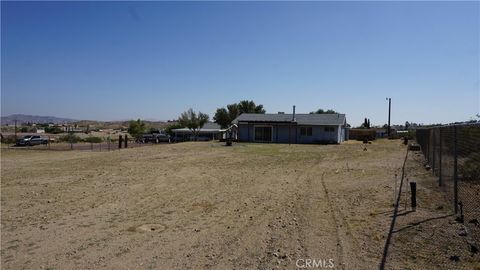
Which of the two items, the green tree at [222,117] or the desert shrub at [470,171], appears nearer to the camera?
the desert shrub at [470,171]

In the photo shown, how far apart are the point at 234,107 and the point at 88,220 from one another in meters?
77.0

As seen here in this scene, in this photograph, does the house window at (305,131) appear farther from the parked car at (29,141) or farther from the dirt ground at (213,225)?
the dirt ground at (213,225)

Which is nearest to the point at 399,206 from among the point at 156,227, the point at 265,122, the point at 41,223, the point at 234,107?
the point at 156,227

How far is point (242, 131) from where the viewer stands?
57.1 m

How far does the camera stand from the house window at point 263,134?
182ft

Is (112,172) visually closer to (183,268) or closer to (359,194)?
(359,194)

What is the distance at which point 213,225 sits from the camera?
8922 millimetres

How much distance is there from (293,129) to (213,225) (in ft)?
153

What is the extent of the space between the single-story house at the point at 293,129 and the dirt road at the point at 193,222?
37631mm

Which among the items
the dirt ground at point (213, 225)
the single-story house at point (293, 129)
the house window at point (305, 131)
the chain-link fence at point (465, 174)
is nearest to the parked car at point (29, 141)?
the single-story house at point (293, 129)

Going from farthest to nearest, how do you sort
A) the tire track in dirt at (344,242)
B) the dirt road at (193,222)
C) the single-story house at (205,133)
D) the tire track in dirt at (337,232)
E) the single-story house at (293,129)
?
the single-story house at (205,133) → the single-story house at (293,129) → the dirt road at (193,222) → the tire track in dirt at (337,232) → the tire track in dirt at (344,242)

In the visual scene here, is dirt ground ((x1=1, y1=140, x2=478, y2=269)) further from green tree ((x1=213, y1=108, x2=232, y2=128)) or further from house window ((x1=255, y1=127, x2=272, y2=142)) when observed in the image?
green tree ((x1=213, y1=108, x2=232, y2=128))

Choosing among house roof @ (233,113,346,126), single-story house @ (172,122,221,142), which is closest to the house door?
house roof @ (233,113,346,126)

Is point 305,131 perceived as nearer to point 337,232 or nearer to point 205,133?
point 205,133
